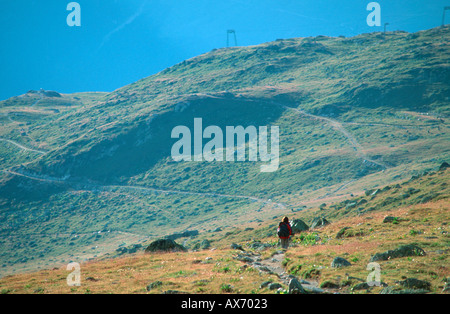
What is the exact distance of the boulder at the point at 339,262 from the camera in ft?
77.5

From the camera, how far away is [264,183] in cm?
16025

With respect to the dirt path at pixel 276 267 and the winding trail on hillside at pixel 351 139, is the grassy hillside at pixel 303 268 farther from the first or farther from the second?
the winding trail on hillside at pixel 351 139

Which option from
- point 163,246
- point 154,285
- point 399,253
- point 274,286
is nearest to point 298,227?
point 163,246

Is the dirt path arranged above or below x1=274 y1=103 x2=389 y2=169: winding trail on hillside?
below

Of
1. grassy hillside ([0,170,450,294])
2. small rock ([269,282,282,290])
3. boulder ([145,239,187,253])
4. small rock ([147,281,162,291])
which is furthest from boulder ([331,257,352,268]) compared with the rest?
boulder ([145,239,187,253])

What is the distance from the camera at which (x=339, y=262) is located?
23797mm

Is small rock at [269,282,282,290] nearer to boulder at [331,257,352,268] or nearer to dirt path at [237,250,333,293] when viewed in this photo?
dirt path at [237,250,333,293]

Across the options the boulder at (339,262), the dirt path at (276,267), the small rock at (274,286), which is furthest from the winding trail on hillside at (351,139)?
the small rock at (274,286)

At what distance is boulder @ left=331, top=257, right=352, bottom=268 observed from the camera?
930 inches

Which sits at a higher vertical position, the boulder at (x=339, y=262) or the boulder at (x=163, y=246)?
the boulder at (x=339, y=262)

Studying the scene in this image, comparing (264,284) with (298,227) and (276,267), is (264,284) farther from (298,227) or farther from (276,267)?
(298,227)

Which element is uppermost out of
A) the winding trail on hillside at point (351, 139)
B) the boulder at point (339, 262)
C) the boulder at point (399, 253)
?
the winding trail on hillside at point (351, 139)
